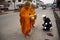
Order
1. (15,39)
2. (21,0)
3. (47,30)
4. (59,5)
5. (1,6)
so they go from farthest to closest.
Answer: (21,0) < (59,5) < (1,6) < (47,30) < (15,39)

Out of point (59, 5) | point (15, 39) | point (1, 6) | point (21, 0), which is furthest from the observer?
point (21, 0)

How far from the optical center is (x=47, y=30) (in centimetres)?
1305

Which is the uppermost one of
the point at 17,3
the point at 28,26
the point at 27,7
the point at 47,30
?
the point at 27,7

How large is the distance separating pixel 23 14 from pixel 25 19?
0.28m

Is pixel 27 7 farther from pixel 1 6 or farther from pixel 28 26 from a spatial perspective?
pixel 1 6

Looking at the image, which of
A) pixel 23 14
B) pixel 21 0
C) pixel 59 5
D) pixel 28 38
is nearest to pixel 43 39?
pixel 28 38

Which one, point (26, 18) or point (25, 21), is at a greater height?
point (26, 18)

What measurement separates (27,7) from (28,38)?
155cm

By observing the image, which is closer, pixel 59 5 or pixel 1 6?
pixel 1 6

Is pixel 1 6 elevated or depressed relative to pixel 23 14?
depressed

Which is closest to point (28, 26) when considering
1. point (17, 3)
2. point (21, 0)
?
point (17, 3)

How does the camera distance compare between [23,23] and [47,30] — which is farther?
[47,30]

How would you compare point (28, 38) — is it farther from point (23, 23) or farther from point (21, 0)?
point (21, 0)

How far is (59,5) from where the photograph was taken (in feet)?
220
